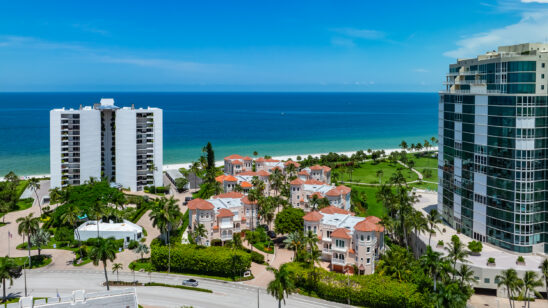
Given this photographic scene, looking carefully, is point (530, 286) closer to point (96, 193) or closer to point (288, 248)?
point (288, 248)

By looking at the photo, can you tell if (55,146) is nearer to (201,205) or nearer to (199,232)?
(201,205)

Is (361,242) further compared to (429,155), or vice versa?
(429,155)

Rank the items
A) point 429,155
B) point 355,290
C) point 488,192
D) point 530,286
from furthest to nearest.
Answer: point 429,155 → point 488,192 → point 355,290 → point 530,286

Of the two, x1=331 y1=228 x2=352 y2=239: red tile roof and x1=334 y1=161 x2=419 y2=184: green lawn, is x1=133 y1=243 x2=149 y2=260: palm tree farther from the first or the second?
x1=334 y1=161 x2=419 y2=184: green lawn

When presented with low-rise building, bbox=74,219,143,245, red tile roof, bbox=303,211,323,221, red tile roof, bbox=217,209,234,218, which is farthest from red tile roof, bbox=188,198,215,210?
red tile roof, bbox=303,211,323,221

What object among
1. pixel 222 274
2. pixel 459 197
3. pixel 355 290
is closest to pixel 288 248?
pixel 222 274
